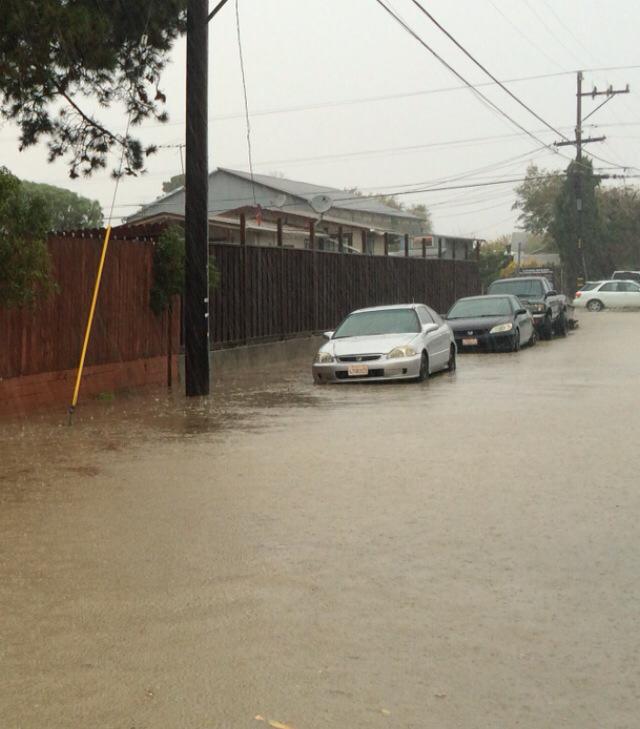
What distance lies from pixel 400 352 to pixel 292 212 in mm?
31871

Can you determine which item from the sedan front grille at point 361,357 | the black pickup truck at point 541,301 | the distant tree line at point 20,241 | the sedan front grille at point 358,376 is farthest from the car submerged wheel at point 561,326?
the distant tree line at point 20,241

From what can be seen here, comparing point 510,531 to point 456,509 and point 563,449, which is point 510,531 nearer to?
point 456,509

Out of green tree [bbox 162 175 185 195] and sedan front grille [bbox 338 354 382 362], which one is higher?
green tree [bbox 162 175 185 195]

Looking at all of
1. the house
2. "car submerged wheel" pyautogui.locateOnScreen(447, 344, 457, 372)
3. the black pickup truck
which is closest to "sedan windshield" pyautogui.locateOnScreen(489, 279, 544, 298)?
the black pickup truck

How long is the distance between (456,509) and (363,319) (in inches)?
507

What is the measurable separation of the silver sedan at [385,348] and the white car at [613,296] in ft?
116

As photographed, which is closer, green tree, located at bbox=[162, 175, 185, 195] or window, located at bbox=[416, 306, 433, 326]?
window, located at bbox=[416, 306, 433, 326]

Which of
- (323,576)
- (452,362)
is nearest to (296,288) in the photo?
(452,362)

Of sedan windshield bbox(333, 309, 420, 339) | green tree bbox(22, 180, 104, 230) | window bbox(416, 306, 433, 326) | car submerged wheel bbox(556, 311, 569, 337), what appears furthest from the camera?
green tree bbox(22, 180, 104, 230)

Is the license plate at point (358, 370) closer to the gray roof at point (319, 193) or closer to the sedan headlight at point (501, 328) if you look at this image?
the sedan headlight at point (501, 328)

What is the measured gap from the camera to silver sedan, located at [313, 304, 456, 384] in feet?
62.9

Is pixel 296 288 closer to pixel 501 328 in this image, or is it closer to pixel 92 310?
pixel 501 328

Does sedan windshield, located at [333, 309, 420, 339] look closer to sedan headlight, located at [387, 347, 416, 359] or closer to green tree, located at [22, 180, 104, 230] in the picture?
sedan headlight, located at [387, 347, 416, 359]

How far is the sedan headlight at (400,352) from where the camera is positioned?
1923 centimetres
